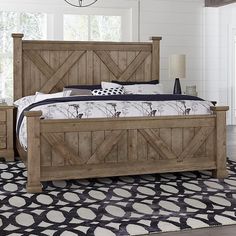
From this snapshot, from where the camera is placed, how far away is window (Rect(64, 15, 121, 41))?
7.34 metres

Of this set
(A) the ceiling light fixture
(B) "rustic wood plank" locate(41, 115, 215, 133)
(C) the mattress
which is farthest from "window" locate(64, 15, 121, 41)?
(B) "rustic wood plank" locate(41, 115, 215, 133)

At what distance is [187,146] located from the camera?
445 cm

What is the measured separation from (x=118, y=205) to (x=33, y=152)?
3.05 feet

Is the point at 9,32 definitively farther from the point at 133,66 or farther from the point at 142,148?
the point at 142,148

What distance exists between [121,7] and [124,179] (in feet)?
12.8

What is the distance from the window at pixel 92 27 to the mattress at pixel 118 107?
295cm

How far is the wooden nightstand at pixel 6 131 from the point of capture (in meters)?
5.61

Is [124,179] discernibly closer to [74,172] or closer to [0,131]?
[74,172]

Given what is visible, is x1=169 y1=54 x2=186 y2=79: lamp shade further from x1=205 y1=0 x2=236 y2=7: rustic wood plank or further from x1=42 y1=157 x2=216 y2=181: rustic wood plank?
x1=42 y1=157 x2=216 y2=181: rustic wood plank

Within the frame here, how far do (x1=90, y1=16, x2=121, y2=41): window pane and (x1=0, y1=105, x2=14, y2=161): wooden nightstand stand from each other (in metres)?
2.40

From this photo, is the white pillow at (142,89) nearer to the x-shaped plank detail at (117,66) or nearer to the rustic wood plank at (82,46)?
the x-shaped plank detail at (117,66)

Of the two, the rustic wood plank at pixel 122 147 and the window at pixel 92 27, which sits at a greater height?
the window at pixel 92 27

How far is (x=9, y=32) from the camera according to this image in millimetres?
7082

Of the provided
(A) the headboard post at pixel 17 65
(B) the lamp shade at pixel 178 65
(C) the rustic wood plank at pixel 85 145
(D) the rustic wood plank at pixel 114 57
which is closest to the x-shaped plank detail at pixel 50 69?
(A) the headboard post at pixel 17 65
